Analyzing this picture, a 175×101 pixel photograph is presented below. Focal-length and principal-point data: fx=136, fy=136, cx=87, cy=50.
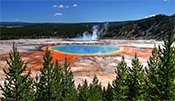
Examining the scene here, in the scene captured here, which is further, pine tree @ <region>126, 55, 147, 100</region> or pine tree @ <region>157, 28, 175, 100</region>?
pine tree @ <region>126, 55, 147, 100</region>

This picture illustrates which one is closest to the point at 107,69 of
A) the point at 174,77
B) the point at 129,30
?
the point at 174,77

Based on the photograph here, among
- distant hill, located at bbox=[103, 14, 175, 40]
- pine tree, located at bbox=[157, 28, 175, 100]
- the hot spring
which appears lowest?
the hot spring

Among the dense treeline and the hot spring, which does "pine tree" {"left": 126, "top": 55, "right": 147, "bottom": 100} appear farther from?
the hot spring

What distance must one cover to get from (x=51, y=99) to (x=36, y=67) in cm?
1178

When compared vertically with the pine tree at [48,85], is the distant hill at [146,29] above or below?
above

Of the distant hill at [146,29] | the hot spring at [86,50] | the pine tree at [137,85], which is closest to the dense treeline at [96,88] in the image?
the pine tree at [137,85]

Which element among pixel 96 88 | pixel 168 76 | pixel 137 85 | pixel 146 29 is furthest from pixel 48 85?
pixel 146 29

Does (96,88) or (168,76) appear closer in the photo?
(168,76)

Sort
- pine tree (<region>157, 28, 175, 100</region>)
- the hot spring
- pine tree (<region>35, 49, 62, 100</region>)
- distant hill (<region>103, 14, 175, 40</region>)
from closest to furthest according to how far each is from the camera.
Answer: pine tree (<region>157, 28, 175, 100</region>) → pine tree (<region>35, 49, 62, 100</region>) → the hot spring → distant hill (<region>103, 14, 175, 40</region>)

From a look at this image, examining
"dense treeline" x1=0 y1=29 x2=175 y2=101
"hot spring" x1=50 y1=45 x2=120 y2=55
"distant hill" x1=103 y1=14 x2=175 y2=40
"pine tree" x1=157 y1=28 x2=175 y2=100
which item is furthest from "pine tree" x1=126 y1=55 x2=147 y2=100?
"distant hill" x1=103 y1=14 x2=175 y2=40

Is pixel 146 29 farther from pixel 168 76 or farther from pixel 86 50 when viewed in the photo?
pixel 168 76

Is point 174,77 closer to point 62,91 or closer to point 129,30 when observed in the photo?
point 62,91

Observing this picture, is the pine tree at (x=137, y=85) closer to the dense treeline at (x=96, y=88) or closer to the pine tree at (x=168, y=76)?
the dense treeline at (x=96, y=88)

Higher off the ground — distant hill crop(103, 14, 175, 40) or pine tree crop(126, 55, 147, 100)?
distant hill crop(103, 14, 175, 40)
